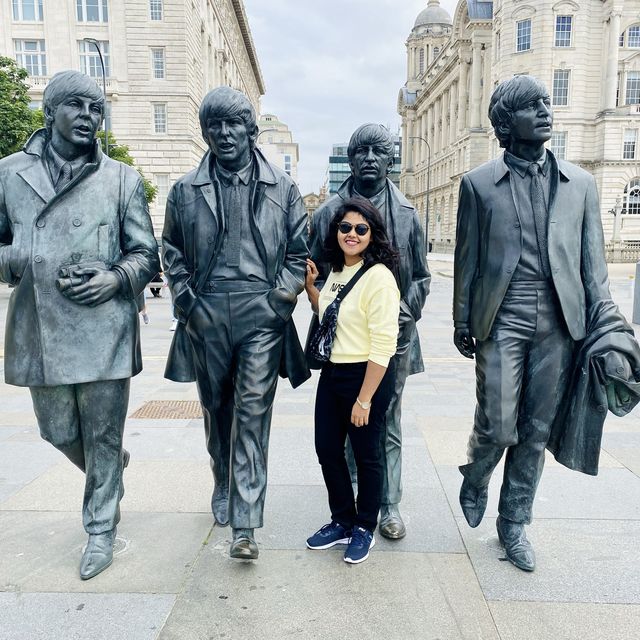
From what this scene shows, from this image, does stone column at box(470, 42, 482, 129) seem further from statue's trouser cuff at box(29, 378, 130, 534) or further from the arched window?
statue's trouser cuff at box(29, 378, 130, 534)

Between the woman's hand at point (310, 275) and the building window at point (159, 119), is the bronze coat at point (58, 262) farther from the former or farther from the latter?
the building window at point (159, 119)

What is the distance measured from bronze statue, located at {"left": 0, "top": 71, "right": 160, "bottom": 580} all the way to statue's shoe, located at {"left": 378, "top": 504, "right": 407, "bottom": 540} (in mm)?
1492

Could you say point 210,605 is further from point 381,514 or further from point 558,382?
point 558,382

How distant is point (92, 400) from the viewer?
3.14 metres

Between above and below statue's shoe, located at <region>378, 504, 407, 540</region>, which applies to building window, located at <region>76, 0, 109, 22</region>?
above

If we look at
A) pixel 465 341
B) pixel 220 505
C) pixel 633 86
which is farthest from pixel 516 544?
pixel 633 86

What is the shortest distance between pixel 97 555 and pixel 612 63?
56.2 m

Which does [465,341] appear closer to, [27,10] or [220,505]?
[220,505]

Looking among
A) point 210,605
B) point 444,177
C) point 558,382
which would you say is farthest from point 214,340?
point 444,177

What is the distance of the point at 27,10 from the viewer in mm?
38312

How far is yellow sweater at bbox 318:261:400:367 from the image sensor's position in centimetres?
298

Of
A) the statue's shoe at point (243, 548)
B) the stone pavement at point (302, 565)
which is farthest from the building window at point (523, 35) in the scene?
the statue's shoe at point (243, 548)

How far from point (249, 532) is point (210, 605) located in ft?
1.43

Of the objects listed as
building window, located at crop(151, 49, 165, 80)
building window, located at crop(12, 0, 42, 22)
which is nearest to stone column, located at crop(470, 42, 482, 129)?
building window, located at crop(151, 49, 165, 80)
